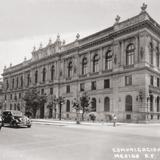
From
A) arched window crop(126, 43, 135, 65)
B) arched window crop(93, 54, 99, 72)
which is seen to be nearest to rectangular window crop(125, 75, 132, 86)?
arched window crop(126, 43, 135, 65)

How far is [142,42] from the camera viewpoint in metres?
39.1

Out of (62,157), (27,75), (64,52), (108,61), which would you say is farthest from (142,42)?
(27,75)

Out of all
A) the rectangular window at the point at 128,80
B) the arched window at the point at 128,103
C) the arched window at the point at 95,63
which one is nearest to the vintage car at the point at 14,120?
the arched window at the point at 128,103

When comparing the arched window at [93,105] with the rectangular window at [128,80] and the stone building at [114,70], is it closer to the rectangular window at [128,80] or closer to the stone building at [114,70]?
the stone building at [114,70]

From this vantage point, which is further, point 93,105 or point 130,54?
point 93,105

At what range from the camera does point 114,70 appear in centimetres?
4300

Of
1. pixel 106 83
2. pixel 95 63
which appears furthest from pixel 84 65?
pixel 106 83

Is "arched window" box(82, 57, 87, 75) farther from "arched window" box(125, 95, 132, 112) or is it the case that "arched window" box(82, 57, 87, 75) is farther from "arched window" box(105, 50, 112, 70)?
"arched window" box(125, 95, 132, 112)

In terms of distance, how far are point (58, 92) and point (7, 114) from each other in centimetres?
3102

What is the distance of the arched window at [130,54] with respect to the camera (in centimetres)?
4119

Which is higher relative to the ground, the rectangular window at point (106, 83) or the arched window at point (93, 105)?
the rectangular window at point (106, 83)

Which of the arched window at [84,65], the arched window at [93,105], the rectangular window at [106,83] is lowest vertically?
the arched window at [93,105]

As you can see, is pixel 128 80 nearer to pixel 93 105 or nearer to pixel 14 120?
pixel 93 105

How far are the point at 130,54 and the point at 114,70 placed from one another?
12.6 ft
